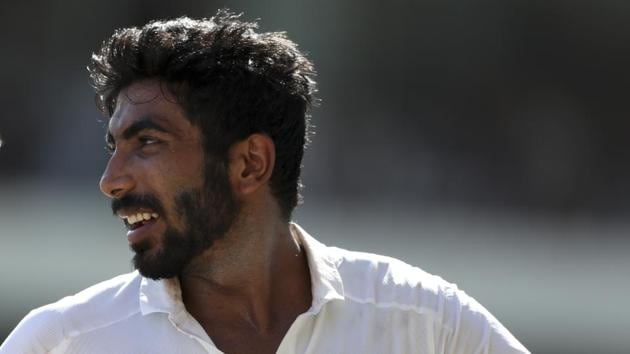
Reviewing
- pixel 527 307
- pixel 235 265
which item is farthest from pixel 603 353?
pixel 235 265

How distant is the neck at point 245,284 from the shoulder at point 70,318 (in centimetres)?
14

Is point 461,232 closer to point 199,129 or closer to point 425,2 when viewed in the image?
point 425,2

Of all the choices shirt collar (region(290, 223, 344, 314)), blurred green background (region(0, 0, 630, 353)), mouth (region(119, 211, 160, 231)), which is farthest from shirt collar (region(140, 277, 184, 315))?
blurred green background (region(0, 0, 630, 353))

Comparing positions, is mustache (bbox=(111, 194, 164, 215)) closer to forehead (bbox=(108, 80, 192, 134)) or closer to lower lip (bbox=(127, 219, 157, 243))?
lower lip (bbox=(127, 219, 157, 243))

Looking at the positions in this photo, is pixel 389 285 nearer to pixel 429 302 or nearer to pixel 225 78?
pixel 429 302

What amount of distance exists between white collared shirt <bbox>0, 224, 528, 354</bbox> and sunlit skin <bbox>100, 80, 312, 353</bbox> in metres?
0.06

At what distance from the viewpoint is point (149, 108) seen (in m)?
2.61

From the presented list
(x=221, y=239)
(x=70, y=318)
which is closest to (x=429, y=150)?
(x=221, y=239)

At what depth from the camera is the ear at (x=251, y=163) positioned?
2.71 metres

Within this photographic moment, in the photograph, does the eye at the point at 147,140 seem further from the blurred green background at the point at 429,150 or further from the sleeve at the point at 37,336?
the blurred green background at the point at 429,150

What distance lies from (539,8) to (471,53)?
1.56 feet

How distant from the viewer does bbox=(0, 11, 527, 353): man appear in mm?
2504

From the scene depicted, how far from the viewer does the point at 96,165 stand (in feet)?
23.3

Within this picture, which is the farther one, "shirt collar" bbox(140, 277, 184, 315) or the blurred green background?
the blurred green background
